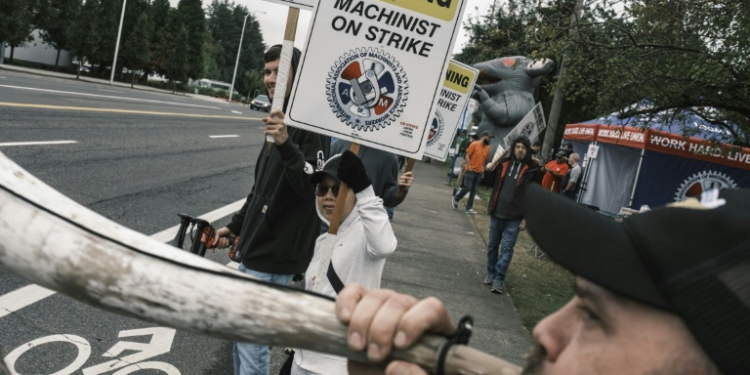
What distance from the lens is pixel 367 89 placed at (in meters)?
3.54

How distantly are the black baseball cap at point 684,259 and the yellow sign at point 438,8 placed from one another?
267 centimetres

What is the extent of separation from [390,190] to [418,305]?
17.4ft

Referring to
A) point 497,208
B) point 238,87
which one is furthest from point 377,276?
point 238,87

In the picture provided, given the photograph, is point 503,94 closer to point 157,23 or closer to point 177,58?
point 177,58

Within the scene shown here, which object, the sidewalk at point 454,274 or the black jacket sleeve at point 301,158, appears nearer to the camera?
the black jacket sleeve at point 301,158

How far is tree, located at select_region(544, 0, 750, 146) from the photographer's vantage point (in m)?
8.59

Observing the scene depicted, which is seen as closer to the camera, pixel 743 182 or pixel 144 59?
pixel 743 182

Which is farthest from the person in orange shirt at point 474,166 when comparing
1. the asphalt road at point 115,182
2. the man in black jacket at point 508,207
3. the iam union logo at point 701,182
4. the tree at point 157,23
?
the tree at point 157,23

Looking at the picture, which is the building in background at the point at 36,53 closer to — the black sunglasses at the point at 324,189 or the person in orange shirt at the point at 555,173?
the person in orange shirt at the point at 555,173

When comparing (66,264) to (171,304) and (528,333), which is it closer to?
(171,304)

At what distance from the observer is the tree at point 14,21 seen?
139 feet

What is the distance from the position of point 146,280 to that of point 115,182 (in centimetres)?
1071

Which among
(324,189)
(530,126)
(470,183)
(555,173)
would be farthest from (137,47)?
(324,189)

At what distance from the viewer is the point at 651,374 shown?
858mm
